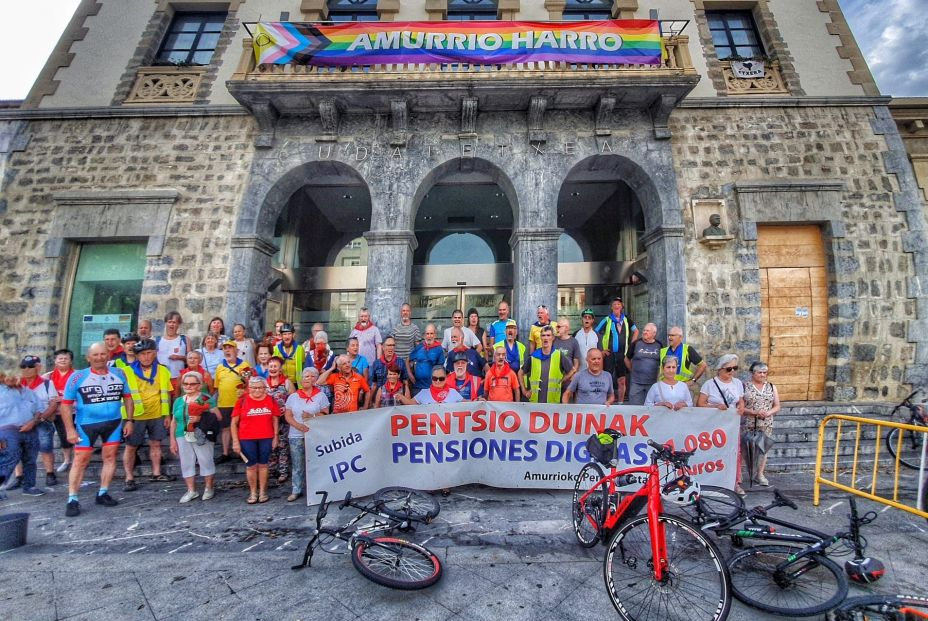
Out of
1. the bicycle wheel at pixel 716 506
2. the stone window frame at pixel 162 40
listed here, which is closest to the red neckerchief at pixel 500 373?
the bicycle wheel at pixel 716 506

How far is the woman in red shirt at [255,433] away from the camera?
4574 mm

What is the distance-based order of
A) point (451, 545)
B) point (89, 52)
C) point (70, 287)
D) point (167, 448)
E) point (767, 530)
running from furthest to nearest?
point (89, 52) → point (70, 287) → point (167, 448) → point (451, 545) → point (767, 530)

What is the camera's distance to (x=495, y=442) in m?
4.79

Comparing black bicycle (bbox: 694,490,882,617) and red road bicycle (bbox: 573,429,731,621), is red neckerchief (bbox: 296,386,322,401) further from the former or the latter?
black bicycle (bbox: 694,490,882,617)

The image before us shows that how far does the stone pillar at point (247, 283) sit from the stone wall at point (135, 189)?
0.73 ft

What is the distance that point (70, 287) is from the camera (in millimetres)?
8000

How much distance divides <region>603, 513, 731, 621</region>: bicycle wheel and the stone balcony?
7.97 meters

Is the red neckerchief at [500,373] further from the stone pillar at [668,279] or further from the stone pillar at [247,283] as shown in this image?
the stone pillar at [247,283]

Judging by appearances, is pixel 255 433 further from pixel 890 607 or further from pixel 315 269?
pixel 315 269

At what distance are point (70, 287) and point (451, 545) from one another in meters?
10.0

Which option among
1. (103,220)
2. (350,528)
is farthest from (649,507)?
(103,220)

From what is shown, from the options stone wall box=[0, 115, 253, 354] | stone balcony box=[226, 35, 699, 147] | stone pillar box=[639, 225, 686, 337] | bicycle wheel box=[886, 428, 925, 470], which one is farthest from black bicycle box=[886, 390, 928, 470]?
stone wall box=[0, 115, 253, 354]

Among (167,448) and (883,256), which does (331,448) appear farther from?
(883,256)

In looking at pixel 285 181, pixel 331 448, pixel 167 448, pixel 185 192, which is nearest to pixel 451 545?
pixel 331 448
